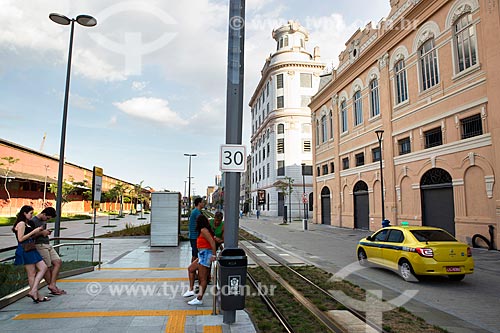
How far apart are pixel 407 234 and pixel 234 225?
6280 mm

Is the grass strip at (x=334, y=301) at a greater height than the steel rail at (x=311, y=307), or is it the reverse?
the steel rail at (x=311, y=307)

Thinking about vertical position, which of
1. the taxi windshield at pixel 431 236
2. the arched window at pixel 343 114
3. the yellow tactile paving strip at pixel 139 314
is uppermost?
the arched window at pixel 343 114

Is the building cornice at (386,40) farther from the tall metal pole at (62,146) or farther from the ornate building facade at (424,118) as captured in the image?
the tall metal pole at (62,146)

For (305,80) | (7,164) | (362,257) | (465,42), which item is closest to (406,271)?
(362,257)

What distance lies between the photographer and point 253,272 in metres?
11.1

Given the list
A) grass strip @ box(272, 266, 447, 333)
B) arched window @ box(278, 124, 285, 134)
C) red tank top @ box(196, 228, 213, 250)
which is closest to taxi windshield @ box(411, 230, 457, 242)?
grass strip @ box(272, 266, 447, 333)

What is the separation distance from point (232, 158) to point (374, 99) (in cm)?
2440

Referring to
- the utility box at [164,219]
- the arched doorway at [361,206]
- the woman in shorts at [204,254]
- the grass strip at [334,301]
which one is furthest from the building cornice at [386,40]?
the woman in shorts at [204,254]

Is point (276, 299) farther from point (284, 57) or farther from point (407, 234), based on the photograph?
point (284, 57)

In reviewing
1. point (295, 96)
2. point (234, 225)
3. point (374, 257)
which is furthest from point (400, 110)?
point (295, 96)

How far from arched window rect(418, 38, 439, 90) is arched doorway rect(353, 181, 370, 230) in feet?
32.6

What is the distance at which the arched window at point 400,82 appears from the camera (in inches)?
937

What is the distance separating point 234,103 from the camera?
21.1ft

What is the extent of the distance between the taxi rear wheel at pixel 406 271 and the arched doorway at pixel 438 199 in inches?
423
